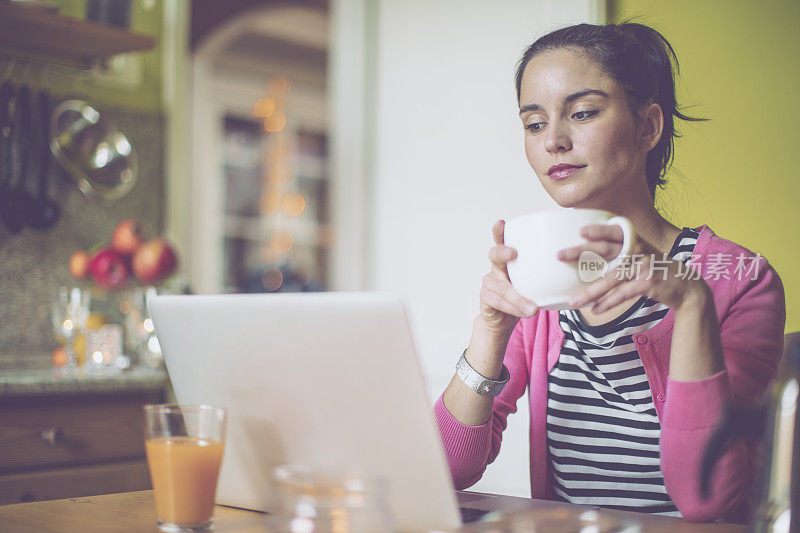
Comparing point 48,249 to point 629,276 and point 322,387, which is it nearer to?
point 322,387

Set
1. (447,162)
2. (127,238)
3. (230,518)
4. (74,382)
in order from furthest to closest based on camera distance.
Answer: (447,162), (127,238), (74,382), (230,518)

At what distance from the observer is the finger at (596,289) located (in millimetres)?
779

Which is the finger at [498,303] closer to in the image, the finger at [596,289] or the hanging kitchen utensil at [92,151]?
the finger at [596,289]

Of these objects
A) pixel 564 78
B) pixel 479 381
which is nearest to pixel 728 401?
pixel 479 381

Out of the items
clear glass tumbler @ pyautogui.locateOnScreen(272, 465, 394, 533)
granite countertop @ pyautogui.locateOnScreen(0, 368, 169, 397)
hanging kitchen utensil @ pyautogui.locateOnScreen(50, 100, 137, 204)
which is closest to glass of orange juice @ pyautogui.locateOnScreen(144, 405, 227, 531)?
clear glass tumbler @ pyautogui.locateOnScreen(272, 465, 394, 533)

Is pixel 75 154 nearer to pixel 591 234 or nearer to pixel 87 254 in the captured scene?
pixel 87 254

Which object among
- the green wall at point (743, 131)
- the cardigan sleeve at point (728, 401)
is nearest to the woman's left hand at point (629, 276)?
the cardigan sleeve at point (728, 401)

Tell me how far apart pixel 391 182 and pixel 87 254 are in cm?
94

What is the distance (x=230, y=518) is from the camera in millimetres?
826

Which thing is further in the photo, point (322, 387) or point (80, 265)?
point (80, 265)

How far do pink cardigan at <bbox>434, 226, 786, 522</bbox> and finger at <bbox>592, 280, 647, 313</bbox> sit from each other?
0.51 feet

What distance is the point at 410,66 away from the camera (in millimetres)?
2406

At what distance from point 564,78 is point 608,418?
1.67 ft

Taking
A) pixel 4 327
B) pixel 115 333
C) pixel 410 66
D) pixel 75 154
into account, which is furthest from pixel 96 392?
pixel 410 66
